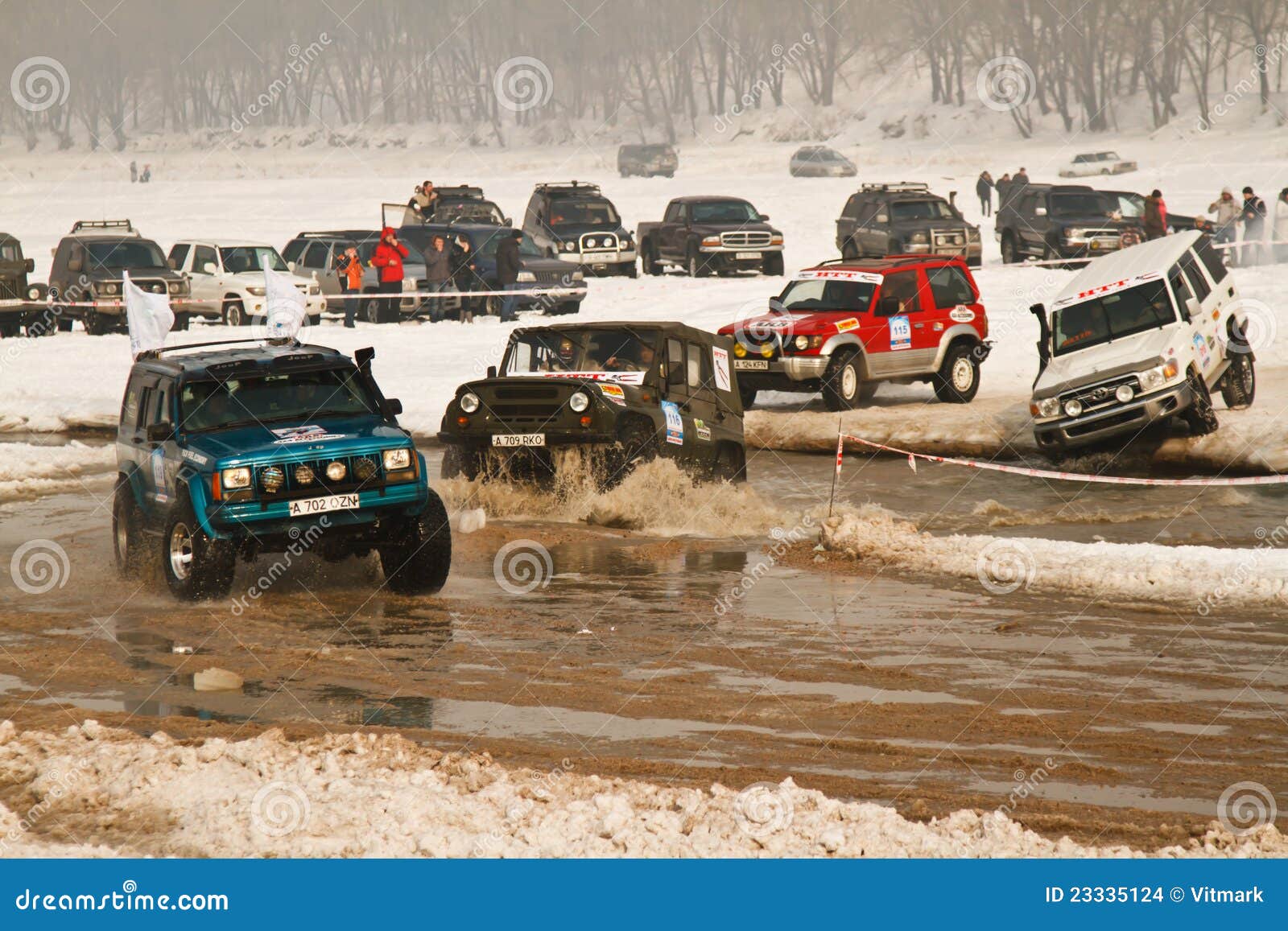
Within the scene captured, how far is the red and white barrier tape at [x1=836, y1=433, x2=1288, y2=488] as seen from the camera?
44.2 feet

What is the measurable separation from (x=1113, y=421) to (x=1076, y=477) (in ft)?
12.0

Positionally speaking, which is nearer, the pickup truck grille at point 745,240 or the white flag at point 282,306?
the white flag at point 282,306

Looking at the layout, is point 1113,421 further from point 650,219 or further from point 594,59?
point 594,59

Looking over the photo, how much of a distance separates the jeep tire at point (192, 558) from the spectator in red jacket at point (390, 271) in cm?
1879

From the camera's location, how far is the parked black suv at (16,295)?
97.2ft

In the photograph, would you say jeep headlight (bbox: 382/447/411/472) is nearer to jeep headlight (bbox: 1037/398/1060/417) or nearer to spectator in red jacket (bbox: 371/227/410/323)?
jeep headlight (bbox: 1037/398/1060/417)

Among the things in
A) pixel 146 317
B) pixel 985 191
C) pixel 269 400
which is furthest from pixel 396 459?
pixel 985 191

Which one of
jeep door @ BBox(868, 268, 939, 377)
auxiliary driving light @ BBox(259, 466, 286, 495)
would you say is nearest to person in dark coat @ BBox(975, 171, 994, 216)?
jeep door @ BBox(868, 268, 939, 377)

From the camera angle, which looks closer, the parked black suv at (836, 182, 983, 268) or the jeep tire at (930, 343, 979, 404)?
the jeep tire at (930, 343, 979, 404)

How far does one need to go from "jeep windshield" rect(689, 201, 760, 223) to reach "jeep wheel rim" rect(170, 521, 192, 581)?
26.2 meters

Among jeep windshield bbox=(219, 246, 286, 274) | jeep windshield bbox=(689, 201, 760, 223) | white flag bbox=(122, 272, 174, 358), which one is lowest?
white flag bbox=(122, 272, 174, 358)

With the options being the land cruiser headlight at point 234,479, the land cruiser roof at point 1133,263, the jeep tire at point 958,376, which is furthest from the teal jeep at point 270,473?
the jeep tire at point 958,376

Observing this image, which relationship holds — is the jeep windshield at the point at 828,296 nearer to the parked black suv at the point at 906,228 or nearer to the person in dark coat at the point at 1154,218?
the parked black suv at the point at 906,228

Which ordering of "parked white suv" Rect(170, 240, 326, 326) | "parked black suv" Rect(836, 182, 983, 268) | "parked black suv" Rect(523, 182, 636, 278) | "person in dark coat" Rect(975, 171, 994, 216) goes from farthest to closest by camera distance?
"person in dark coat" Rect(975, 171, 994, 216), "parked black suv" Rect(523, 182, 636, 278), "parked black suv" Rect(836, 182, 983, 268), "parked white suv" Rect(170, 240, 326, 326)
